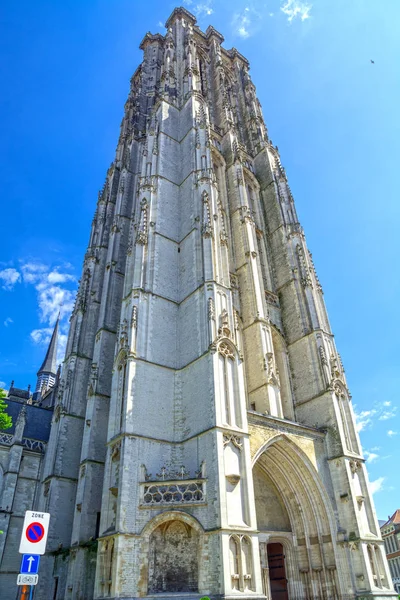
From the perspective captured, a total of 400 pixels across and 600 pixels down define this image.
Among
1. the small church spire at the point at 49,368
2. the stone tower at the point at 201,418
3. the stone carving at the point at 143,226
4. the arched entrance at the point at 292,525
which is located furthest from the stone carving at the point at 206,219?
the small church spire at the point at 49,368

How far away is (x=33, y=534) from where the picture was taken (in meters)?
5.32

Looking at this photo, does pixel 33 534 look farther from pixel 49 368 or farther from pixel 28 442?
pixel 49 368

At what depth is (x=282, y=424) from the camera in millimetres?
15945

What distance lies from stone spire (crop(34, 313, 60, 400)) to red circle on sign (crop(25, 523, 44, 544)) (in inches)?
1539

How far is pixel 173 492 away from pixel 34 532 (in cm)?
791

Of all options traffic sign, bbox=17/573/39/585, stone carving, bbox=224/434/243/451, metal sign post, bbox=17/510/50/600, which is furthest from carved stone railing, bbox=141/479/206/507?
traffic sign, bbox=17/573/39/585

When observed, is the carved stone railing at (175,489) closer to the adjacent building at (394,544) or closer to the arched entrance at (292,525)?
the arched entrance at (292,525)

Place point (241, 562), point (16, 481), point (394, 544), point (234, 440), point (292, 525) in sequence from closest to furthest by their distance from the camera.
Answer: point (241, 562), point (234, 440), point (292, 525), point (16, 481), point (394, 544)

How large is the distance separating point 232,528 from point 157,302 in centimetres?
843

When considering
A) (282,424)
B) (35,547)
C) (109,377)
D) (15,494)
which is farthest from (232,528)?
(15,494)

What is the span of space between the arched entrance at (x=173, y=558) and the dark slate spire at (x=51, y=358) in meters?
35.0

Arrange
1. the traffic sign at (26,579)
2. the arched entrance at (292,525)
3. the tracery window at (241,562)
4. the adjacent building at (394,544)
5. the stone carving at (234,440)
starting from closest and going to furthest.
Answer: the traffic sign at (26,579) < the tracery window at (241,562) < the stone carving at (234,440) < the arched entrance at (292,525) < the adjacent building at (394,544)

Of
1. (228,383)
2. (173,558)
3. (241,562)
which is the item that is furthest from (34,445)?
(241,562)

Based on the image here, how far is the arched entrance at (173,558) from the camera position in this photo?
11844 mm
